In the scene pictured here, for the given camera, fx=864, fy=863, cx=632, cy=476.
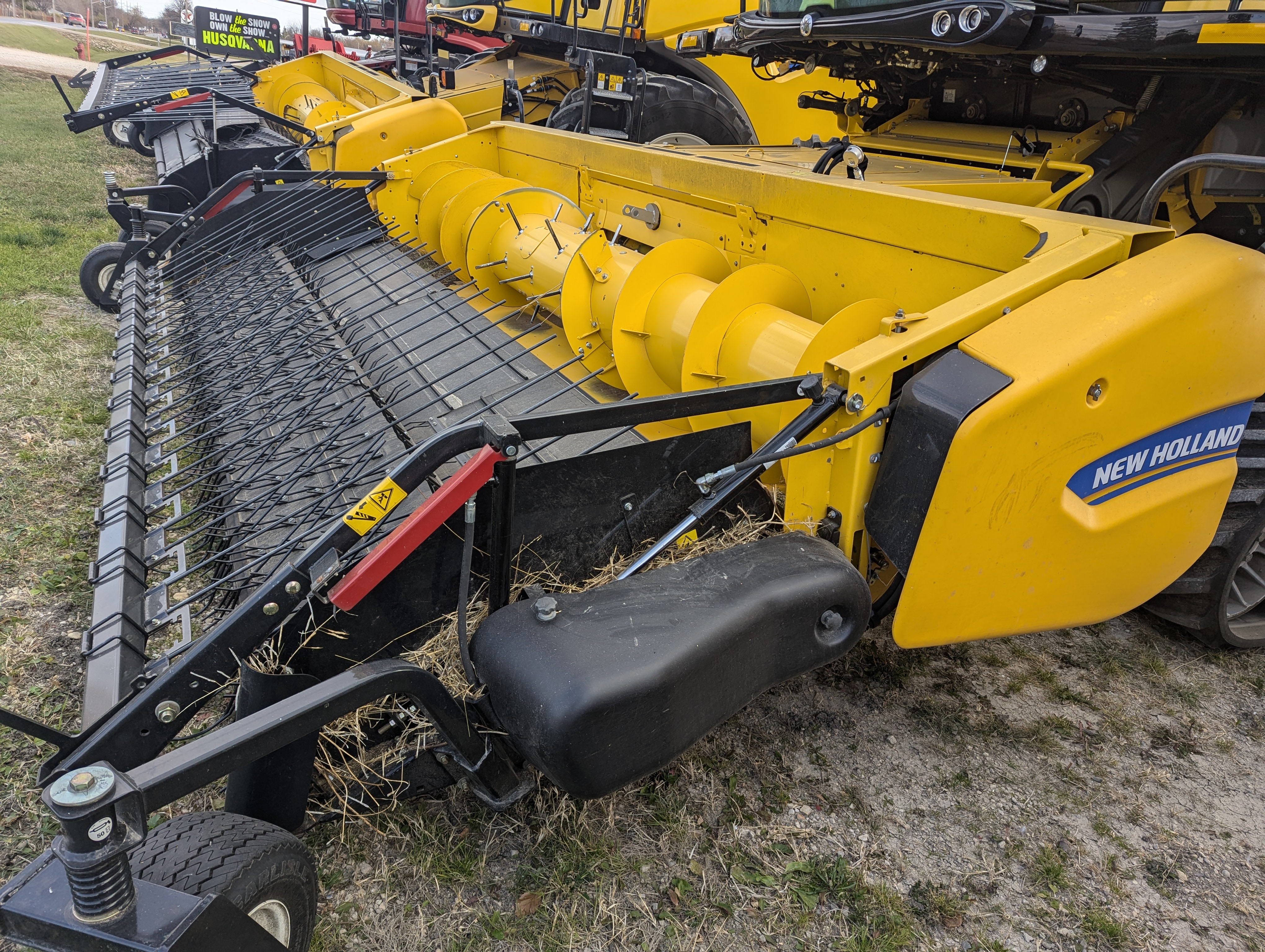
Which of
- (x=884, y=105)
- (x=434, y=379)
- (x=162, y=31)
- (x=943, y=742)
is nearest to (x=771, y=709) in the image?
(x=943, y=742)

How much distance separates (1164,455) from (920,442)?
2.28ft

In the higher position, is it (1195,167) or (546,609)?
(1195,167)

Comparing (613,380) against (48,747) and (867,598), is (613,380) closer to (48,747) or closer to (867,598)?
(867,598)

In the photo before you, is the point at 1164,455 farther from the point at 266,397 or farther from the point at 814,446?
the point at 266,397

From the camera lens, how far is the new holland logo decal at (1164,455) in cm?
187

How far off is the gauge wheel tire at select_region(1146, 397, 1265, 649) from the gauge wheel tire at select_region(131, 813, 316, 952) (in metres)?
2.43

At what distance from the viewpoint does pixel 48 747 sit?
2.17 metres

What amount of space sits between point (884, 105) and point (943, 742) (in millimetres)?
3155

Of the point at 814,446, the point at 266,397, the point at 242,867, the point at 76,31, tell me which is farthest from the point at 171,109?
the point at 76,31

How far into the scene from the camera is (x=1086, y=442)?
179 centimetres

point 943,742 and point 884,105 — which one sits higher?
point 884,105

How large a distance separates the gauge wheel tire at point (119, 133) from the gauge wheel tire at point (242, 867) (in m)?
11.4

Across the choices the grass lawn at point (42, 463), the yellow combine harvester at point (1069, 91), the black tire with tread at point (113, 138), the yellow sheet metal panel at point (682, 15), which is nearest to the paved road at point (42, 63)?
the black tire with tread at point (113, 138)

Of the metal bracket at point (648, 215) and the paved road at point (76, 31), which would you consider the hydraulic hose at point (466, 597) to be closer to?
the metal bracket at point (648, 215)
